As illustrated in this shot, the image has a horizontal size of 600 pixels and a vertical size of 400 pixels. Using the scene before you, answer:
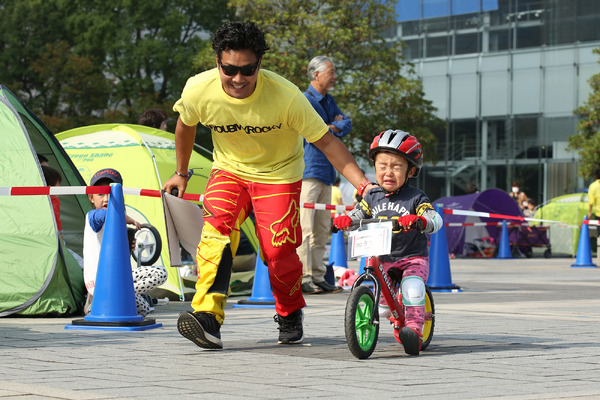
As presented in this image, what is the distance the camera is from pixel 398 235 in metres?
5.67

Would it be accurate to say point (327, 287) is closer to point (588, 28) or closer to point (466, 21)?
point (588, 28)

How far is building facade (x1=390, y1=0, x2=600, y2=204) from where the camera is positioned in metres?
40.3

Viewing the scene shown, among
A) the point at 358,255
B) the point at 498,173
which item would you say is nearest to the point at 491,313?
the point at 358,255

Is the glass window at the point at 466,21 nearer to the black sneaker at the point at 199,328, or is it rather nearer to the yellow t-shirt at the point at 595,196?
the yellow t-shirt at the point at 595,196

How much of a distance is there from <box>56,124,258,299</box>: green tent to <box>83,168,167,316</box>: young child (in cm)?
178

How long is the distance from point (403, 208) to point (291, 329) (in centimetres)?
105

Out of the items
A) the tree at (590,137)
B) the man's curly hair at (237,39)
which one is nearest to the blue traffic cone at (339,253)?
the man's curly hair at (237,39)

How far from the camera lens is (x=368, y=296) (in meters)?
5.33

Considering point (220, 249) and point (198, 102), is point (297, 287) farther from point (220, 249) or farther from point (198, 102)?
point (198, 102)

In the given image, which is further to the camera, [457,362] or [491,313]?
[491,313]

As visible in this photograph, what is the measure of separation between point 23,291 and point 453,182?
36494mm

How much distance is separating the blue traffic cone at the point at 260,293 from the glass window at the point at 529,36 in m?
34.6

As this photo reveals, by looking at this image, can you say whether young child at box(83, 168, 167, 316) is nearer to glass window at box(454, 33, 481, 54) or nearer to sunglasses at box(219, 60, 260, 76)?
sunglasses at box(219, 60, 260, 76)

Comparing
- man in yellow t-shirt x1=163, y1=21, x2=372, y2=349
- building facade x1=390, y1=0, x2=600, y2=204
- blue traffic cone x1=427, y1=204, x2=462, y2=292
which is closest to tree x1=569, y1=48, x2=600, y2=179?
building facade x1=390, y1=0, x2=600, y2=204
